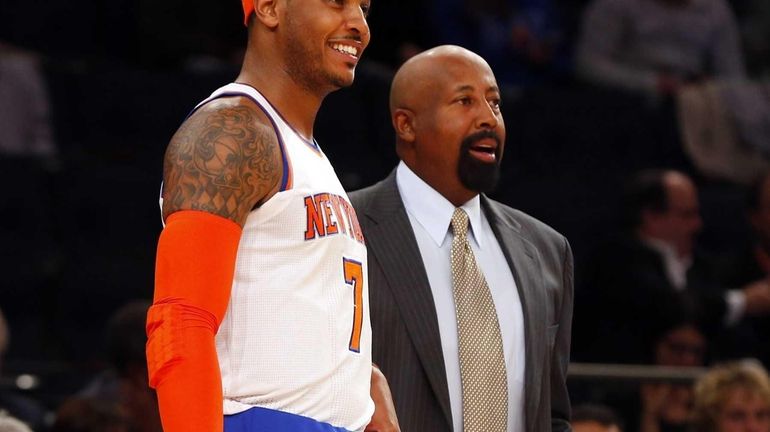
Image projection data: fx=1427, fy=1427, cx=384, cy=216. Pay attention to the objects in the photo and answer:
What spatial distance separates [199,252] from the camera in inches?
87.9

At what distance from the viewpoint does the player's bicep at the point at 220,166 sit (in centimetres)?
227

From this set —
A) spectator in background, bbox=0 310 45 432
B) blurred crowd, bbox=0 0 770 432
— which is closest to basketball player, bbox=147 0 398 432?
blurred crowd, bbox=0 0 770 432

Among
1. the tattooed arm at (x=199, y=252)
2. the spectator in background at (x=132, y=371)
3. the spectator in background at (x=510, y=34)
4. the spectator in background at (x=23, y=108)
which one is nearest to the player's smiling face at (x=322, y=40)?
the tattooed arm at (x=199, y=252)

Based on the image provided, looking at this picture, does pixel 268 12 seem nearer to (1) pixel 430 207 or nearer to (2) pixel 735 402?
(1) pixel 430 207

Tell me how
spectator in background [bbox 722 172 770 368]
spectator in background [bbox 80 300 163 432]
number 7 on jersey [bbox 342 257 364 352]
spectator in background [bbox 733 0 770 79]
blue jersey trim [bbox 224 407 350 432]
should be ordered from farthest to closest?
spectator in background [bbox 733 0 770 79]
spectator in background [bbox 722 172 770 368]
spectator in background [bbox 80 300 163 432]
number 7 on jersey [bbox 342 257 364 352]
blue jersey trim [bbox 224 407 350 432]

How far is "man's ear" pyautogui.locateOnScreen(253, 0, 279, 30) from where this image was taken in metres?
2.50

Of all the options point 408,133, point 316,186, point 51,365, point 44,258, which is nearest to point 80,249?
point 44,258

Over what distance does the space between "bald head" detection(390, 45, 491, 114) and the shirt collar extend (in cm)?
18

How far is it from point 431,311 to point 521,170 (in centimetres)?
363

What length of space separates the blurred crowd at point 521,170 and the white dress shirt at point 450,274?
141cm

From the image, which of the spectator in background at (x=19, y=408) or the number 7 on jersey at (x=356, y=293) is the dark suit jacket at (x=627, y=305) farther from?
the number 7 on jersey at (x=356, y=293)

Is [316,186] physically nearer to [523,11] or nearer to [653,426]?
[653,426]

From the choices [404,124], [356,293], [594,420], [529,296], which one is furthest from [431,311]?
[594,420]

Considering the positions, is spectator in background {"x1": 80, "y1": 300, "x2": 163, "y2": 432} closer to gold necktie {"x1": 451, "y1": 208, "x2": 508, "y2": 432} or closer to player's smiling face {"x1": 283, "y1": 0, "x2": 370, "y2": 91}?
gold necktie {"x1": 451, "y1": 208, "x2": 508, "y2": 432}
